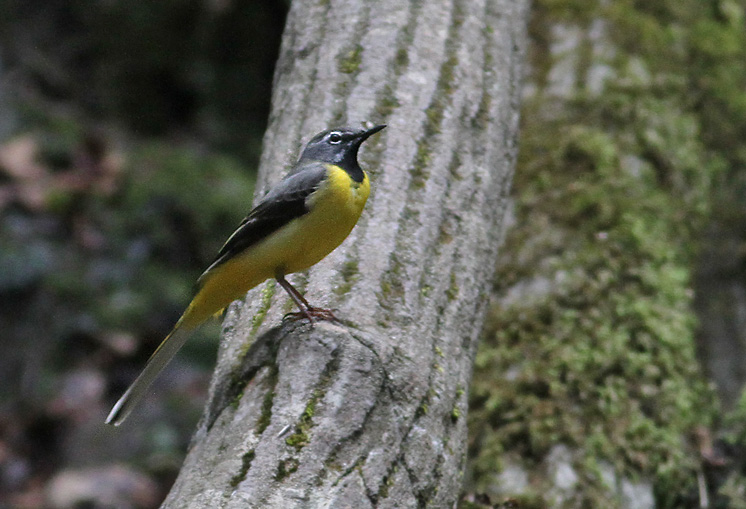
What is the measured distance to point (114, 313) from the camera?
573 centimetres

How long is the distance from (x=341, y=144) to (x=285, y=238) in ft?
1.58

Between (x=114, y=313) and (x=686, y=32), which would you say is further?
(x=114, y=313)

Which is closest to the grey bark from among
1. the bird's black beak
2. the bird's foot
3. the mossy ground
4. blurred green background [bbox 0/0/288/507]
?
the bird's foot

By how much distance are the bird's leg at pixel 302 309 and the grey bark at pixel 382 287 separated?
5cm

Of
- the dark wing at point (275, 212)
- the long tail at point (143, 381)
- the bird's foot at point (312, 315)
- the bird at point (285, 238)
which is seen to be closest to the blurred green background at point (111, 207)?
the long tail at point (143, 381)

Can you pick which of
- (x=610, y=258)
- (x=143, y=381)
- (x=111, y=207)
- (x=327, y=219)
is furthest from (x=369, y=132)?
(x=111, y=207)

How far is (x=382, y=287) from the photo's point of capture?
2516 millimetres

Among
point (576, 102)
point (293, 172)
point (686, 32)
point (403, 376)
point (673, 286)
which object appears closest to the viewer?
point (403, 376)

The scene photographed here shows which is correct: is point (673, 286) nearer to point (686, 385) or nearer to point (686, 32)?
point (686, 385)

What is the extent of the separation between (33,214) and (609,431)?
4.92 meters

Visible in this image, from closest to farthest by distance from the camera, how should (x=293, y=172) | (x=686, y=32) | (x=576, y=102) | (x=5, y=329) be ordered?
(x=293, y=172) < (x=576, y=102) < (x=686, y=32) < (x=5, y=329)

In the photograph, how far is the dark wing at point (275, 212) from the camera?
8.53ft

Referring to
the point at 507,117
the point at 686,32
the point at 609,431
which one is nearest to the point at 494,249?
the point at 507,117

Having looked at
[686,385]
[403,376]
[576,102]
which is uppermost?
[403,376]
